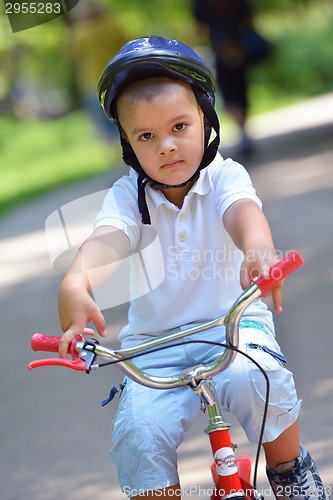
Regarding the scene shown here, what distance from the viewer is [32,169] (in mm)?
19172

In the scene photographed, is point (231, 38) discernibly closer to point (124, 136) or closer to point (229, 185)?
point (124, 136)

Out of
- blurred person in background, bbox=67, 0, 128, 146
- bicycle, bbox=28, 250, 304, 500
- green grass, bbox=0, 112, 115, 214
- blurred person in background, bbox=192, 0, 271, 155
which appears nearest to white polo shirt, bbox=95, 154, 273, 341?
bicycle, bbox=28, 250, 304, 500

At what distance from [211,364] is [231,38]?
955cm

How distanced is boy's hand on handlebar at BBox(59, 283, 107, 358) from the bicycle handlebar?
30 mm

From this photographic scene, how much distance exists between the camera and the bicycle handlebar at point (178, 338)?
249 cm

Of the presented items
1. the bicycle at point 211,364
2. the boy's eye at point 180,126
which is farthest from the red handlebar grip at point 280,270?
the boy's eye at point 180,126

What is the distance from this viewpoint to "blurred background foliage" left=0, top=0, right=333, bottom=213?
1683 cm

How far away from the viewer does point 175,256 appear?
10.2 ft

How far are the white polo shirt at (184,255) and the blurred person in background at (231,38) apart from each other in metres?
8.81

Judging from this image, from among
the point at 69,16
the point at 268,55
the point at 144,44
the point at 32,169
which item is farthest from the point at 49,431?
the point at 32,169

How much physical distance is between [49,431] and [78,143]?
18544 mm

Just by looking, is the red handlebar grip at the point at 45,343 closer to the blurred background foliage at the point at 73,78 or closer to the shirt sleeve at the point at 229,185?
the shirt sleeve at the point at 229,185

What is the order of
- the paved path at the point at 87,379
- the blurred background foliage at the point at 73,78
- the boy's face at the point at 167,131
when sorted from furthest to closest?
the blurred background foliage at the point at 73,78, the paved path at the point at 87,379, the boy's face at the point at 167,131

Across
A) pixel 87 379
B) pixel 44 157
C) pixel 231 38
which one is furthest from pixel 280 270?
pixel 44 157
